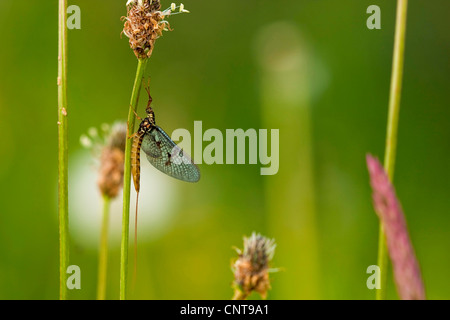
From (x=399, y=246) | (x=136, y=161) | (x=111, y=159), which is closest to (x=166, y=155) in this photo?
(x=111, y=159)

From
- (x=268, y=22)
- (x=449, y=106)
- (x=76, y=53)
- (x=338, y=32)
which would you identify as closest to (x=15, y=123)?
(x=76, y=53)

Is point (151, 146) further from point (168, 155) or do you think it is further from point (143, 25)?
point (143, 25)

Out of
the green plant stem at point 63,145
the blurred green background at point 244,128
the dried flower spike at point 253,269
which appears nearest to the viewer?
the green plant stem at point 63,145

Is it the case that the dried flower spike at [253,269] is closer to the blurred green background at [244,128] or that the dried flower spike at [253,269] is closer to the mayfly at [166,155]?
the mayfly at [166,155]

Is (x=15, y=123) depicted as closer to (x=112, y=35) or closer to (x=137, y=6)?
(x=112, y=35)

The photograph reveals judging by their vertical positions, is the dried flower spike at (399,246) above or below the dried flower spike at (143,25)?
below

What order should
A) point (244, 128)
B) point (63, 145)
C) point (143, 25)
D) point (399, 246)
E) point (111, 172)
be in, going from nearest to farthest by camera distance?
point (399, 246), point (63, 145), point (143, 25), point (111, 172), point (244, 128)

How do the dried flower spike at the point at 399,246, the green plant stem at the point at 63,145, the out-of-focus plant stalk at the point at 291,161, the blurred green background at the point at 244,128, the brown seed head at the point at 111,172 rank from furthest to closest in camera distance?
the blurred green background at the point at 244,128 < the out-of-focus plant stalk at the point at 291,161 < the brown seed head at the point at 111,172 < the green plant stem at the point at 63,145 < the dried flower spike at the point at 399,246

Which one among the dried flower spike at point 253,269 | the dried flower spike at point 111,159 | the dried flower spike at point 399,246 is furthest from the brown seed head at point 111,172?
the dried flower spike at point 399,246
